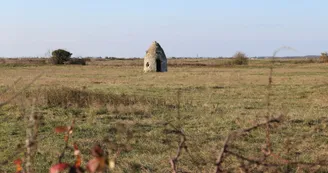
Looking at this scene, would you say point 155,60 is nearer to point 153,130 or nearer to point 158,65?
point 158,65

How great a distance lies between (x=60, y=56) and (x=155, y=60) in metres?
25.0

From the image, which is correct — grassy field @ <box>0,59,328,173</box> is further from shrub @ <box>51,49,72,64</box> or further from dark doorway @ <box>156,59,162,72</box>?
shrub @ <box>51,49,72,64</box>

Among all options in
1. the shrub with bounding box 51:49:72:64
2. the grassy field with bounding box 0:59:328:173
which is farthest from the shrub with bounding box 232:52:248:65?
the grassy field with bounding box 0:59:328:173

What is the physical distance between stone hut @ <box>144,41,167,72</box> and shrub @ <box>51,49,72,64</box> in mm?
23155

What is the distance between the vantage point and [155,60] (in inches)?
1516

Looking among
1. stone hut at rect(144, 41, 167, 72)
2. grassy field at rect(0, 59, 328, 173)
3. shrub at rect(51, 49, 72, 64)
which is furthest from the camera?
shrub at rect(51, 49, 72, 64)

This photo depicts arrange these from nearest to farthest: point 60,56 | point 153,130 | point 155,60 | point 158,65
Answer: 1. point 153,130
2. point 155,60
3. point 158,65
4. point 60,56

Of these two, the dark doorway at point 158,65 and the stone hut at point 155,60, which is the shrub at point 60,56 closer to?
the stone hut at point 155,60

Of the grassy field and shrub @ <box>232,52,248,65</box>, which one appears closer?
the grassy field

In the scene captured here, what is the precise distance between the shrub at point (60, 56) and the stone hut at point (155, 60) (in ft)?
76.0

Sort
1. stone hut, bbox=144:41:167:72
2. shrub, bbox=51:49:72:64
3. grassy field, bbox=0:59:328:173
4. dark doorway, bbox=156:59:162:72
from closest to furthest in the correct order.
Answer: grassy field, bbox=0:59:328:173, stone hut, bbox=144:41:167:72, dark doorway, bbox=156:59:162:72, shrub, bbox=51:49:72:64

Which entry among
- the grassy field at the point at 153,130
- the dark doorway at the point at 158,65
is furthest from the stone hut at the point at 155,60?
the grassy field at the point at 153,130

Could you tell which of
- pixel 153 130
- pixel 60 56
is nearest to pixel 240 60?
pixel 60 56

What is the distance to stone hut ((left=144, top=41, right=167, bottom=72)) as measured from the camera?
38.5 metres
